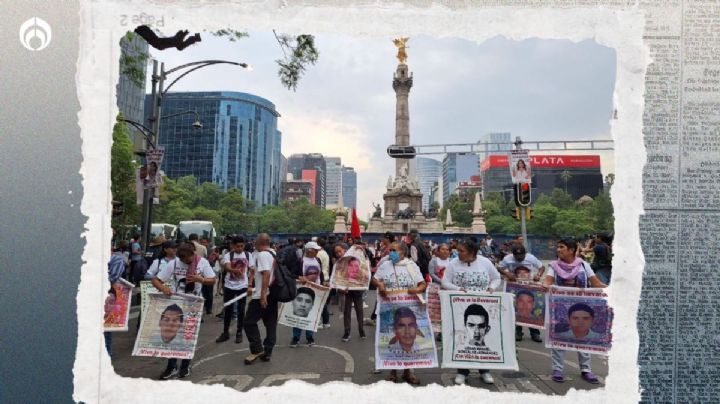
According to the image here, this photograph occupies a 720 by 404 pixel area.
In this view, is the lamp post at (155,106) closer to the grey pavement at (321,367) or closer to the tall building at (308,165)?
the grey pavement at (321,367)

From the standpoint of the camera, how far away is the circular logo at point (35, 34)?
454cm

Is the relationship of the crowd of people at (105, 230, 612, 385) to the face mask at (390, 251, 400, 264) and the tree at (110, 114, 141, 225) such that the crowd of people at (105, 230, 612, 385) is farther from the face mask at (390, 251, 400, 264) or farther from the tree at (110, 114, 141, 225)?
the tree at (110, 114, 141, 225)

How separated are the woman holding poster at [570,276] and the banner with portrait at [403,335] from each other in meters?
1.60

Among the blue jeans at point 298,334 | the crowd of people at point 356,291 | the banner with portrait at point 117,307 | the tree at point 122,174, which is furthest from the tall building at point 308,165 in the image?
the banner with portrait at point 117,307

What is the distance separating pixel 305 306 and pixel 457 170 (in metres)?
148

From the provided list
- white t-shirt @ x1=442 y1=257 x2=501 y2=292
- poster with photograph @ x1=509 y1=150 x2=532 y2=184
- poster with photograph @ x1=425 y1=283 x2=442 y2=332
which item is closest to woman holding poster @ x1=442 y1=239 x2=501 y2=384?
white t-shirt @ x1=442 y1=257 x2=501 y2=292

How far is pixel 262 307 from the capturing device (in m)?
5.91

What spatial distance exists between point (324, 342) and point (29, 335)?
13.2 ft

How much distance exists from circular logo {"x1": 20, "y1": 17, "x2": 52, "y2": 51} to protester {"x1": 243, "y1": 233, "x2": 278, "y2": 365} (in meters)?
3.25

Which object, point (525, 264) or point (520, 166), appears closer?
point (525, 264)

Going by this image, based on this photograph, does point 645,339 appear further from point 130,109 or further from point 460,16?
point 130,109

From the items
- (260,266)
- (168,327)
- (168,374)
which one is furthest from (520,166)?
(168,374)

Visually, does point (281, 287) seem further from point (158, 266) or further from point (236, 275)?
point (158, 266)

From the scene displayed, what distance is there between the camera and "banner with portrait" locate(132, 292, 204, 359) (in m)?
5.22
